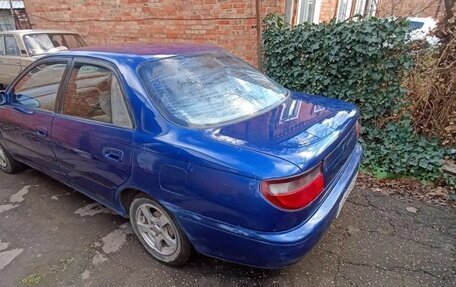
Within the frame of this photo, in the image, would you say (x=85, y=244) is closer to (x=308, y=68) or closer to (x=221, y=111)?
(x=221, y=111)

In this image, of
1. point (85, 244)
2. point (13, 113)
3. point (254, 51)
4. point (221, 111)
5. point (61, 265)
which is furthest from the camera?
point (254, 51)

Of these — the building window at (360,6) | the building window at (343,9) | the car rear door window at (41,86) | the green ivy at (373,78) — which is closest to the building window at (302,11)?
the green ivy at (373,78)

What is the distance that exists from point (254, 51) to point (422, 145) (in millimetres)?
2914

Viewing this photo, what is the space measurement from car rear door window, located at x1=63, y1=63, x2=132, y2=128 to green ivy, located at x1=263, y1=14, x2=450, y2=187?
2686mm

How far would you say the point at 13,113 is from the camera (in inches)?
119

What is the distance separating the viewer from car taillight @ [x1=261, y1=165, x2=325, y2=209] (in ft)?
5.23

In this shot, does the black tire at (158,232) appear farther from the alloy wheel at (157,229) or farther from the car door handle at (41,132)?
the car door handle at (41,132)

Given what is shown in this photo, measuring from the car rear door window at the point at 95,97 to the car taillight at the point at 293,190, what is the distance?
1.06 metres

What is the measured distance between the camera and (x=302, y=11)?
5.41 metres

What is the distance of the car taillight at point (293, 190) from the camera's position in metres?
1.59

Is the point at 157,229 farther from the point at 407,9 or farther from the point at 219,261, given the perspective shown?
the point at 407,9

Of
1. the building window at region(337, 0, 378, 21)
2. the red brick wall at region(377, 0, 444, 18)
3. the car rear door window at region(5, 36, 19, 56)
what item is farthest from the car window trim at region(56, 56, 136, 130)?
the building window at region(337, 0, 378, 21)

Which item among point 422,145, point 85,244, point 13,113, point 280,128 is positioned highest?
point 280,128

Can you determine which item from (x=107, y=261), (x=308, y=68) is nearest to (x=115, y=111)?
(x=107, y=261)
